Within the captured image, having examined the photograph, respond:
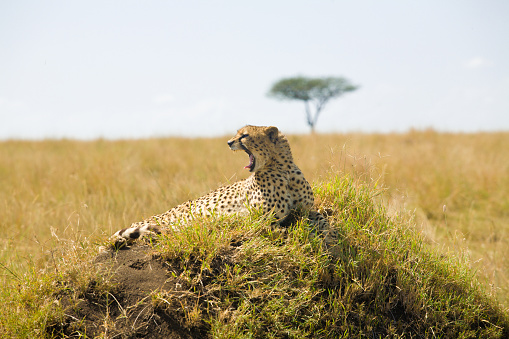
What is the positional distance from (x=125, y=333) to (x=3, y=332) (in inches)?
30.8

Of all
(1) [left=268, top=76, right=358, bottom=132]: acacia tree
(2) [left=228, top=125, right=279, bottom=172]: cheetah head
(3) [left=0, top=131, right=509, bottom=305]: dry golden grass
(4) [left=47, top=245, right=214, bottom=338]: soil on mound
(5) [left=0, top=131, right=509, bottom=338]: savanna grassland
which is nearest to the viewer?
(4) [left=47, top=245, right=214, bottom=338]: soil on mound

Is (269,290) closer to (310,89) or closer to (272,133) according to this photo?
(272,133)

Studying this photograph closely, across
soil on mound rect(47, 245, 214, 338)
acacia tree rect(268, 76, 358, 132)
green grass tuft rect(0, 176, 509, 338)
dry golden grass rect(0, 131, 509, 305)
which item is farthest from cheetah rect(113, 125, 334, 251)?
acacia tree rect(268, 76, 358, 132)

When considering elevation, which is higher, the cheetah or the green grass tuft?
the cheetah

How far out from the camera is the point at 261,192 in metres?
3.23

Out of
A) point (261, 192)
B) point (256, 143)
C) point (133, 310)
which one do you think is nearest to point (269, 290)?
point (261, 192)

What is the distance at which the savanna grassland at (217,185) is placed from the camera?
4.27 meters

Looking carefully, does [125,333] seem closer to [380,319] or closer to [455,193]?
[380,319]

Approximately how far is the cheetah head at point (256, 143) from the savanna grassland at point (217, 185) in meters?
0.71

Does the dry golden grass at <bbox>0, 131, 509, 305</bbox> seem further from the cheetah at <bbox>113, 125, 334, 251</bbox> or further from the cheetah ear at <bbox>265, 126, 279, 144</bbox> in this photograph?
the cheetah ear at <bbox>265, 126, 279, 144</bbox>

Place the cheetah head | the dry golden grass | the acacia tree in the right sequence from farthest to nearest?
the acacia tree, the dry golden grass, the cheetah head

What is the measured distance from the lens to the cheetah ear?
3249mm

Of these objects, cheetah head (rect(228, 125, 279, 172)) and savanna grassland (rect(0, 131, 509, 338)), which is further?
savanna grassland (rect(0, 131, 509, 338))

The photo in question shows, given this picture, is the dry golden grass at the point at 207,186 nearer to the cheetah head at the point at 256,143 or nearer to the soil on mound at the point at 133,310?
the soil on mound at the point at 133,310
